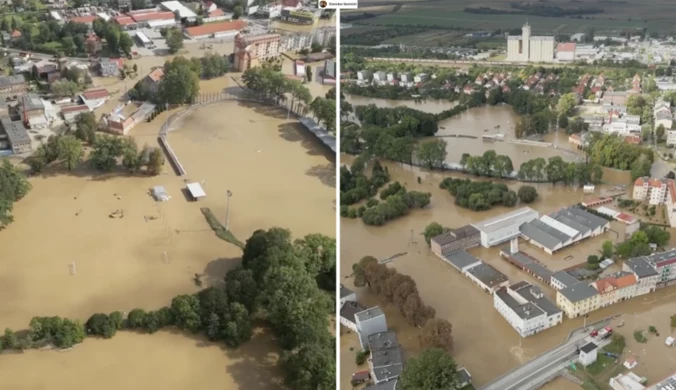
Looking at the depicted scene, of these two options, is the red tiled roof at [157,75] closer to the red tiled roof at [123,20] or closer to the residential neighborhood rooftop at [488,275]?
the red tiled roof at [123,20]

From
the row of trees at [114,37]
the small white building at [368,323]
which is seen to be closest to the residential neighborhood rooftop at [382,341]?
the small white building at [368,323]

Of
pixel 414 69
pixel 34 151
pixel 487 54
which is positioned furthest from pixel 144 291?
pixel 487 54

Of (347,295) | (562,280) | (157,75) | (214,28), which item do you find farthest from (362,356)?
(214,28)

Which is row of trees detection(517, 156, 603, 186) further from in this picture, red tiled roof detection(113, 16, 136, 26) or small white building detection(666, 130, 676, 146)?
red tiled roof detection(113, 16, 136, 26)

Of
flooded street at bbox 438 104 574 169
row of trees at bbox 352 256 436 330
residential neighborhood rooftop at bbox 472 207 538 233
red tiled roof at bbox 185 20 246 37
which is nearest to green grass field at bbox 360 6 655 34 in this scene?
flooded street at bbox 438 104 574 169

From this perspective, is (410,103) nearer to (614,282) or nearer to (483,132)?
(483,132)

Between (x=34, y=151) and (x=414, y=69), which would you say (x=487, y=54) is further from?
(x=34, y=151)
